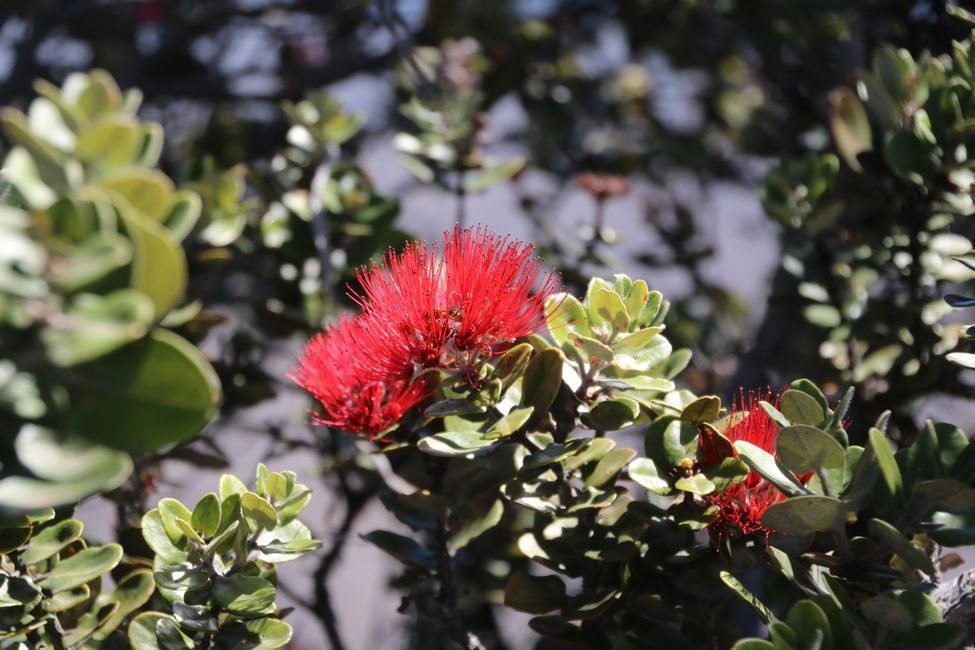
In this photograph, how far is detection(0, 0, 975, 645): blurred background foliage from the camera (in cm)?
49

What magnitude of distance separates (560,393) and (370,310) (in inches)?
8.0

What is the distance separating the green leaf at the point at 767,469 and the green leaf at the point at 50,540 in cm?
57

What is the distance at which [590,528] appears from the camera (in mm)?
827

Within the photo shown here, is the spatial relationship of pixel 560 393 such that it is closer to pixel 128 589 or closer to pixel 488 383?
pixel 488 383

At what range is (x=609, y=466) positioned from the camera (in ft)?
2.57

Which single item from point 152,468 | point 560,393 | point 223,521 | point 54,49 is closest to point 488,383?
point 560,393

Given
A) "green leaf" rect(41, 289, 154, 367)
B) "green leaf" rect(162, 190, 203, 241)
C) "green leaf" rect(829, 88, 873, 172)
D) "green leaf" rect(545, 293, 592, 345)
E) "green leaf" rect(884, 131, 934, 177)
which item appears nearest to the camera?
"green leaf" rect(41, 289, 154, 367)

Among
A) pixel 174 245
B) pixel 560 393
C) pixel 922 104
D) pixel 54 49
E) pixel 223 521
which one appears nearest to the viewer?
pixel 174 245

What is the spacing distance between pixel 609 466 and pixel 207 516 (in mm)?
352

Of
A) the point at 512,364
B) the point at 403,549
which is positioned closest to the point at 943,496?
the point at 512,364

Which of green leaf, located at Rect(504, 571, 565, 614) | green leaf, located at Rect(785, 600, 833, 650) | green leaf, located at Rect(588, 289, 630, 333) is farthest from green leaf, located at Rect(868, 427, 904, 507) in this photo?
green leaf, located at Rect(504, 571, 565, 614)

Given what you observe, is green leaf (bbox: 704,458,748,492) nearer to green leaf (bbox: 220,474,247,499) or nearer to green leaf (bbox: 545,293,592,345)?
green leaf (bbox: 545,293,592,345)

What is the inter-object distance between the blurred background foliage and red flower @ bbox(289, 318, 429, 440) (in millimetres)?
253

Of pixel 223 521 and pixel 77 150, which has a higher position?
pixel 77 150
